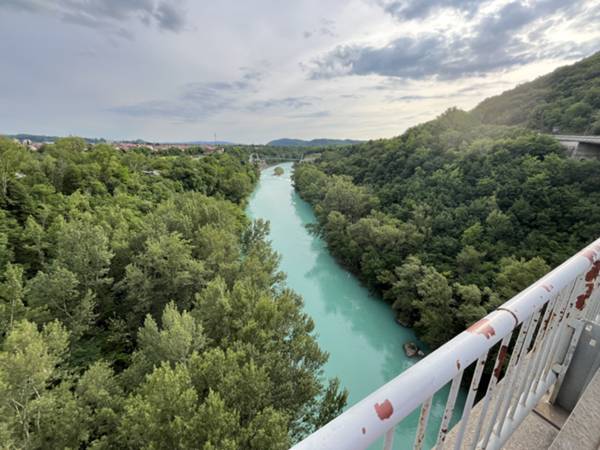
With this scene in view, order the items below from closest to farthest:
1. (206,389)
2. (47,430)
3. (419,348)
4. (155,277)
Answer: (47,430), (206,389), (155,277), (419,348)

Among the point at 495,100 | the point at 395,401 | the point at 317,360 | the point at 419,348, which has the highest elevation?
the point at 495,100

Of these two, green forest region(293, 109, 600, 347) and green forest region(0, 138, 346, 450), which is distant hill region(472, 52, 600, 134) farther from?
green forest region(0, 138, 346, 450)

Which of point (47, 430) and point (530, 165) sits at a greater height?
point (530, 165)

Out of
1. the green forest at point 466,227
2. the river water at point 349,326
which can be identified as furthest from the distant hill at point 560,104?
the river water at point 349,326

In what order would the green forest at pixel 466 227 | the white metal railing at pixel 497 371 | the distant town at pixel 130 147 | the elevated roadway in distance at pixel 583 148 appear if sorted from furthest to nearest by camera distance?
the distant town at pixel 130 147 → the elevated roadway in distance at pixel 583 148 → the green forest at pixel 466 227 → the white metal railing at pixel 497 371

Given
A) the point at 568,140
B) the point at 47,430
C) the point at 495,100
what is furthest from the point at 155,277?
the point at 495,100

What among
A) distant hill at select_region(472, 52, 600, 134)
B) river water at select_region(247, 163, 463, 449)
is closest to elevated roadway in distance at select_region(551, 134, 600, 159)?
distant hill at select_region(472, 52, 600, 134)

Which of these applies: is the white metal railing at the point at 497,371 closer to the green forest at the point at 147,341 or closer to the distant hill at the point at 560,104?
the green forest at the point at 147,341

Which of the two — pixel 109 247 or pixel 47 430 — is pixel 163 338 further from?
pixel 109 247
